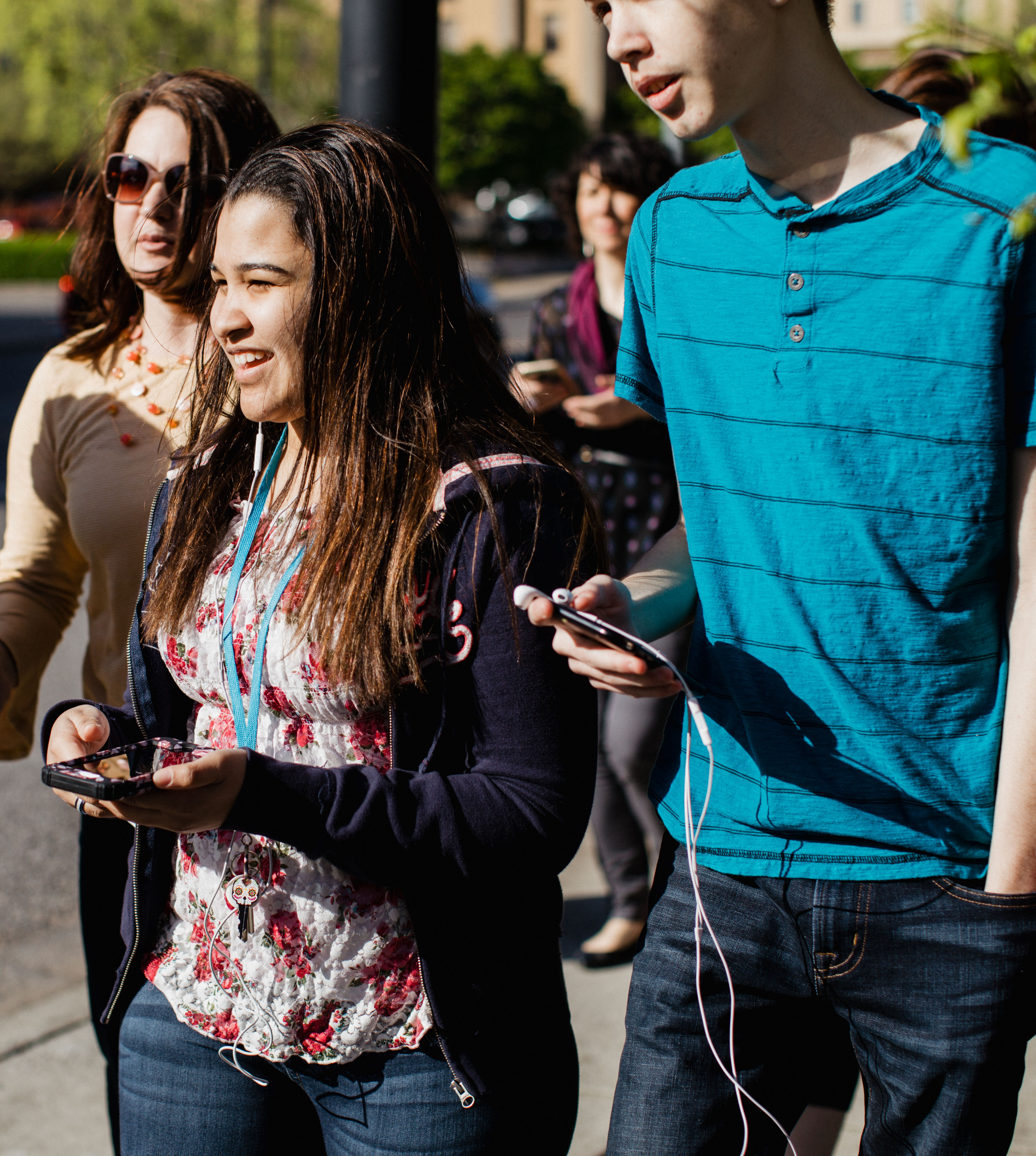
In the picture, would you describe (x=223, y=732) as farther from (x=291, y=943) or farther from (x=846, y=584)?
(x=846, y=584)

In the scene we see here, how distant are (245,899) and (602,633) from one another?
666 millimetres

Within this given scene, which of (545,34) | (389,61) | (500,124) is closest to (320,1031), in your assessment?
(389,61)

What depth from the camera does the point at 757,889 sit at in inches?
62.7

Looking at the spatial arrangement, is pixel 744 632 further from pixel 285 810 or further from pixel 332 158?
pixel 332 158

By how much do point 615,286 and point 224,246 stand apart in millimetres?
2297

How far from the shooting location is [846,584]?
4.94 ft

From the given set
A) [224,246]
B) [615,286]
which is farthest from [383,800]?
[615,286]

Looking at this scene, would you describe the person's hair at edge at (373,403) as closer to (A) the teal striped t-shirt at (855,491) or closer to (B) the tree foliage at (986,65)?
(A) the teal striped t-shirt at (855,491)

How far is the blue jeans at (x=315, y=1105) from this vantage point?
164 cm

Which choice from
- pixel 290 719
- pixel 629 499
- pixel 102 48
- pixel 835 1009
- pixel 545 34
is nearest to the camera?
pixel 835 1009

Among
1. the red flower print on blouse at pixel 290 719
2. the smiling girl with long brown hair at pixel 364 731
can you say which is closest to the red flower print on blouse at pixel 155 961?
the smiling girl with long brown hair at pixel 364 731

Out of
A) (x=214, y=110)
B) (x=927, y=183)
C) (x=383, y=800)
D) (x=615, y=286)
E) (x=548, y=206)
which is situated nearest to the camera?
(x=927, y=183)

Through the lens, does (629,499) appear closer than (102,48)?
Yes

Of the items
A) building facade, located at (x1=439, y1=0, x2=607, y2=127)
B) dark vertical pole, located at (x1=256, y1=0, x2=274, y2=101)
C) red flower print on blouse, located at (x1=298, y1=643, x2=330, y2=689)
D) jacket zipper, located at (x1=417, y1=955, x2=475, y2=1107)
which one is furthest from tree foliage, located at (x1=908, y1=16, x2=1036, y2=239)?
building facade, located at (x1=439, y1=0, x2=607, y2=127)
